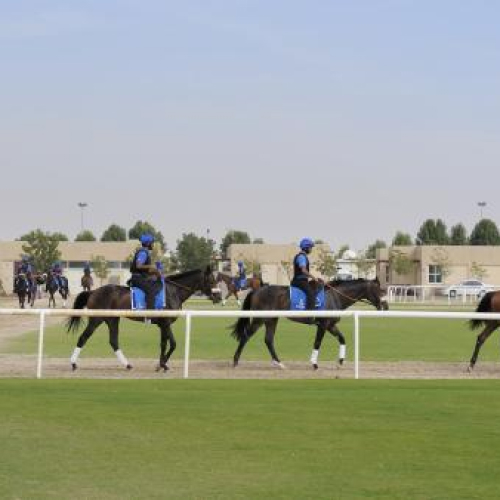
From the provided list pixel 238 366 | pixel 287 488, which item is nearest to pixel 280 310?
pixel 238 366

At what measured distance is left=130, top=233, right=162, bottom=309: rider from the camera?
1897 centimetres

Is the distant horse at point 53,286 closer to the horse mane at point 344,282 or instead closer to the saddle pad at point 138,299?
the horse mane at point 344,282

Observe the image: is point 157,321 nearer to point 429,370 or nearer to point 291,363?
point 291,363

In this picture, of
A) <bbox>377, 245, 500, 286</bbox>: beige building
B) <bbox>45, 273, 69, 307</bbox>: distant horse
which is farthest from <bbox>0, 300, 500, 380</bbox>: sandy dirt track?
<bbox>377, 245, 500, 286</bbox>: beige building

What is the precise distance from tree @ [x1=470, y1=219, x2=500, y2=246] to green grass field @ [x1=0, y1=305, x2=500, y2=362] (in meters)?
112

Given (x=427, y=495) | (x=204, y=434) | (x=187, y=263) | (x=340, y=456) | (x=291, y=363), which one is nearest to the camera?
(x=427, y=495)

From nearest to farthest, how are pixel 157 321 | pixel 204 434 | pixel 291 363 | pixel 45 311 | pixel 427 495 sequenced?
pixel 427 495, pixel 204 434, pixel 45 311, pixel 157 321, pixel 291 363

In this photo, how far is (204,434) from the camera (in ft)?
35.6

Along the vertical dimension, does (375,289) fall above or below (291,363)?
above

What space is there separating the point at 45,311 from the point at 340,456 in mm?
9052

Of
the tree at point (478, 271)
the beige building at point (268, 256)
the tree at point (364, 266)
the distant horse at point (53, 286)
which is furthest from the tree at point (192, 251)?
the distant horse at point (53, 286)

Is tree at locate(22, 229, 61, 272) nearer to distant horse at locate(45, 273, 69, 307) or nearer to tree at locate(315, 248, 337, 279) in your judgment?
tree at locate(315, 248, 337, 279)

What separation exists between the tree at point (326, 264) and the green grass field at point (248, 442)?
3242 inches

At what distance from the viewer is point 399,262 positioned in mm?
102688
